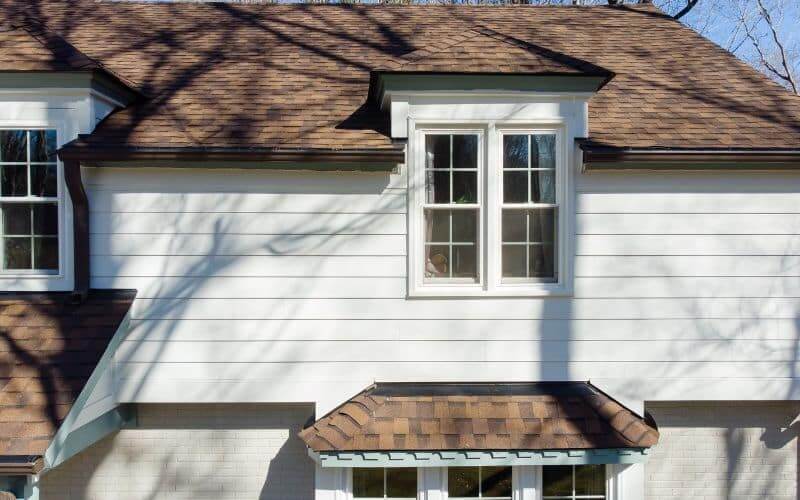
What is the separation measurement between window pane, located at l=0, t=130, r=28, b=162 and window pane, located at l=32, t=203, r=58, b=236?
52cm

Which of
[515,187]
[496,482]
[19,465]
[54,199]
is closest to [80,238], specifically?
[54,199]

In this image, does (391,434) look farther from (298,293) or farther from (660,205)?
(660,205)

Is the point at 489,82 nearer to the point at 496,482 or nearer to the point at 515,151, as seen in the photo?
the point at 515,151

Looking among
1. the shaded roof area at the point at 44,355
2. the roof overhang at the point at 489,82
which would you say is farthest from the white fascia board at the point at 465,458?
the roof overhang at the point at 489,82

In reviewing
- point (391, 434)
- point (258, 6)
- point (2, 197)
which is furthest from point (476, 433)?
point (258, 6)

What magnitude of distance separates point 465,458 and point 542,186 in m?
2.84

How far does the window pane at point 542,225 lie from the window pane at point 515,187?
19cm

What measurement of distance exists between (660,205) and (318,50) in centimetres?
473

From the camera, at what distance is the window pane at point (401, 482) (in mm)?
6535

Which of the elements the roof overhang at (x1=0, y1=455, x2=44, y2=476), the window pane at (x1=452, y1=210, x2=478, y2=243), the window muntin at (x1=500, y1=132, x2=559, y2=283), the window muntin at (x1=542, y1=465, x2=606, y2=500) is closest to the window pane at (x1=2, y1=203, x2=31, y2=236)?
the roof overhang at (x1=0, y1=455, x2=44, y2=476)

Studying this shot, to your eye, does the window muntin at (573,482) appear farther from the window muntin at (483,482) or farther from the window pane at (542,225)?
the window pane at (542,225)

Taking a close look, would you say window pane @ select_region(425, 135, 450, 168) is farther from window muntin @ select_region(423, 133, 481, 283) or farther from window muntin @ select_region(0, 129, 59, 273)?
window muntin @ select_region(0, 129, 59, 273)

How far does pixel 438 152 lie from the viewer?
264 inches

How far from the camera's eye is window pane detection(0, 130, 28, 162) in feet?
21.6
